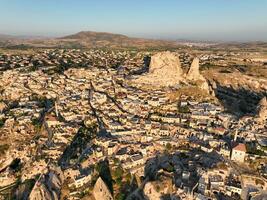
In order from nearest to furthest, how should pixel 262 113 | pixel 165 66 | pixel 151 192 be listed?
pixel 151 192, pixel 262 113, pixel 165 66

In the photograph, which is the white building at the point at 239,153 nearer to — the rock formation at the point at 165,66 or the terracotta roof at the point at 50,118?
the terracotta roof at the point at 50,118

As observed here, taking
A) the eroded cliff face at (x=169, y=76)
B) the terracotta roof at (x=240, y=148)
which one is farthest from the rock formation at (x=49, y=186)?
the eroded cliff face at (x=169, y=76)

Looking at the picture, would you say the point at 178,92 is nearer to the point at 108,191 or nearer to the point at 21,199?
the point at 108,191

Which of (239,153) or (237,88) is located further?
(237,88)

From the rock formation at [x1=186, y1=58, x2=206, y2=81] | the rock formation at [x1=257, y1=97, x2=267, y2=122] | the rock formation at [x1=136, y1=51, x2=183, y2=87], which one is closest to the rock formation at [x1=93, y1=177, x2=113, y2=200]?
the rock formation at [x1=257, y1=97, x2=267, y2=122]

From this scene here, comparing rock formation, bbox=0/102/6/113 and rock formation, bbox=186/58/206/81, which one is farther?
rock formation, bbox=186/58/206/81

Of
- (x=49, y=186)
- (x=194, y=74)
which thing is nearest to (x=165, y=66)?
(x=194, y=74)

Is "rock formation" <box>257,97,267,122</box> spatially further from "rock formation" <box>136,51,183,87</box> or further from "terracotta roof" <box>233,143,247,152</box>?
"rock formation" <box>136,51,183,87</box>

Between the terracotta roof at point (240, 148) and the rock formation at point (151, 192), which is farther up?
the terracotta roof at point (240, 148)

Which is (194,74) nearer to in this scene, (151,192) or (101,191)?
(151,192)
